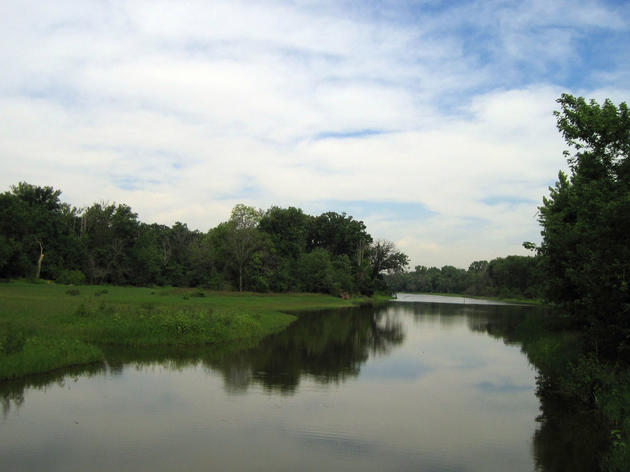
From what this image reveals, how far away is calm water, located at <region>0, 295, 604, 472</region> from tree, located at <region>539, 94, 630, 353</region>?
453cm

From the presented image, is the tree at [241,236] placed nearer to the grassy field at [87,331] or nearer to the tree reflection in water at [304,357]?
the tree reflection in water at [304,357]

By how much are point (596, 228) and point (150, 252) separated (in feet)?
288

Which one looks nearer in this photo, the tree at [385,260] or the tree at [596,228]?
the tree at [596,228]

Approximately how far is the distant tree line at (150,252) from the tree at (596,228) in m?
51.0

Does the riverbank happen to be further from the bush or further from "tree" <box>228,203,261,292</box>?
the bush

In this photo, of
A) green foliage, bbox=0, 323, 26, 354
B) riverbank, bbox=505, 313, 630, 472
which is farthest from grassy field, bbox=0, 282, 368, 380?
riverbank, bbox=505, 313, 630, 472

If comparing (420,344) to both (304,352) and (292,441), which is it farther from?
(292,441)

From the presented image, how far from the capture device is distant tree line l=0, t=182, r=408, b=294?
7412 cm

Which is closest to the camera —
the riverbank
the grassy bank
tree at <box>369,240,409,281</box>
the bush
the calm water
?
the calm water

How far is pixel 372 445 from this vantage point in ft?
44.2

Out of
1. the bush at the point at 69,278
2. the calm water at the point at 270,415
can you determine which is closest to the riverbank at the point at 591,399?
the calm water at the point at 270,415

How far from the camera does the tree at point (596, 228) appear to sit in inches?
634

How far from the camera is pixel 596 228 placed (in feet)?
59.5

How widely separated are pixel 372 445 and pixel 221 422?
4749 mm
